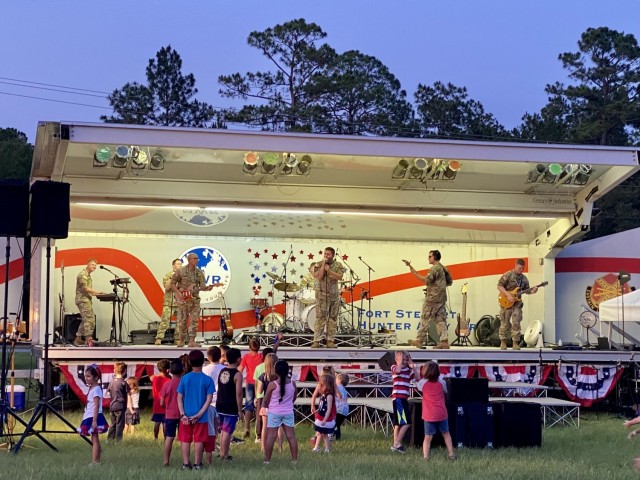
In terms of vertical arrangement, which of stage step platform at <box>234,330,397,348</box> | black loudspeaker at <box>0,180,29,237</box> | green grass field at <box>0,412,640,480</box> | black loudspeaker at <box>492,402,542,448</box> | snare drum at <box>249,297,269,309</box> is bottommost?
green grass field at <box>0,412,640,480</box>

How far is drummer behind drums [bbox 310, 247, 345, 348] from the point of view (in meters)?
17.3

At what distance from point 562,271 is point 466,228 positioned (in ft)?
7.89

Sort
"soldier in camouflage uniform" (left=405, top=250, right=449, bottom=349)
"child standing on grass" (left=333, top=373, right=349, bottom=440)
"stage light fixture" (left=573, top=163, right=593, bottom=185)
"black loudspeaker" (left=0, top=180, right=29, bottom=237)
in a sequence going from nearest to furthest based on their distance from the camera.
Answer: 1. "black loudspeaker" (left=0, top=180, right=29, bottom=237)
2. "child standing on grass" (left=333, top=373, right=349, bottom=440)
3. "soldier in camouflage uniform" (left=405, top=250, right=449, bottom=349)
4. "stage light fixture" (left=573, top=163, right=593, bottom=185)

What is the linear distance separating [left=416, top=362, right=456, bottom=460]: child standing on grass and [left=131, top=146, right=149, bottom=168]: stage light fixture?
270 inches

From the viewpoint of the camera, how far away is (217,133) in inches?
618

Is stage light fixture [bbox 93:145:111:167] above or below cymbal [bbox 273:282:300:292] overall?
above

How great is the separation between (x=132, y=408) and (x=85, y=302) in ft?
10.4

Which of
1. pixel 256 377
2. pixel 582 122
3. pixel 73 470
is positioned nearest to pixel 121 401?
pixel 256 377

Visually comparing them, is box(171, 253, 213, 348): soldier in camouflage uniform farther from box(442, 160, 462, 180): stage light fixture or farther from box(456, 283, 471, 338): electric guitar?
box(456, 283, 471, 338): electric guitar

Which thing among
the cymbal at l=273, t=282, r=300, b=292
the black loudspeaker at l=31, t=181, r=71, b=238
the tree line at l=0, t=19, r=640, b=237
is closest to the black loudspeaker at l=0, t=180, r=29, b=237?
the black loudspeaker at l=31, t=181, r=71, b=238

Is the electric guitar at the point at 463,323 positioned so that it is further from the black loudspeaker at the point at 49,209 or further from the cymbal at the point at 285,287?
the black loudspeaker at the point at 49,209

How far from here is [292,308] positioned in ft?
63.3

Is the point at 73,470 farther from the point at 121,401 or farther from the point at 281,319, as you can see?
the point at 281,319

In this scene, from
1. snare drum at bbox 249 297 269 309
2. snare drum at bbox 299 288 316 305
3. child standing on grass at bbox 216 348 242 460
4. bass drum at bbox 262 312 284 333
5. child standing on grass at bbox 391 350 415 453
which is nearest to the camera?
child standing on grass at bbox 216 348 242 460
